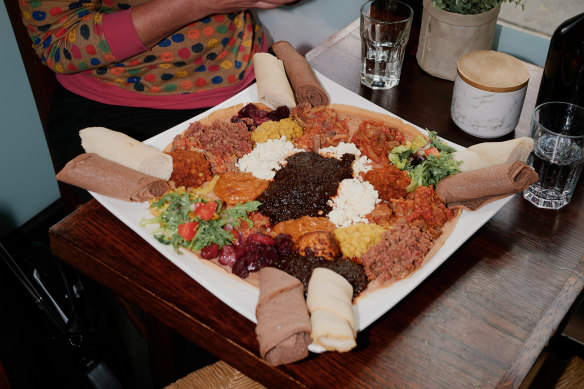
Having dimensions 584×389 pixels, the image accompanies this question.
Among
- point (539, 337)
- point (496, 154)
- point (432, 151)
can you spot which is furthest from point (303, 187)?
point (539, 337)

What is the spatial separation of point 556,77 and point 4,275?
74.6 inches

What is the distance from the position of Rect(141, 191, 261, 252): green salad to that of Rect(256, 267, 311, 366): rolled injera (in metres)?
0.22

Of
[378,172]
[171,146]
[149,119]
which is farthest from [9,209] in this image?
[378,172]

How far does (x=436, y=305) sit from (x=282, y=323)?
0.36 meters

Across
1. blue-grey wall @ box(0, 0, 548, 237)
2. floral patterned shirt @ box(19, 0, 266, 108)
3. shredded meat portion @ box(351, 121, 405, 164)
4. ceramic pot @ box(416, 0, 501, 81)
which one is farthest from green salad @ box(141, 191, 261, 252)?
blue-grey wall @ box(0, 0, 548, 237)

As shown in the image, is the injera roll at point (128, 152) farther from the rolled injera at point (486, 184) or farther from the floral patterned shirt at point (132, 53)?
the rolled injera at point (486, 184)

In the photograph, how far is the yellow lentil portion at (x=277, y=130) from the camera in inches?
63.6

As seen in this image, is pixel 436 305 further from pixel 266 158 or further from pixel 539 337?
pixel 266 158

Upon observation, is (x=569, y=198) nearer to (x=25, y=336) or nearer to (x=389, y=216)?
(x=389, y=216)

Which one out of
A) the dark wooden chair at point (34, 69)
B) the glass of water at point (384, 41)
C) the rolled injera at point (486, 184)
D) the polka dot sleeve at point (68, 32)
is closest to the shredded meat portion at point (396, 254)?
the rolled injera at point (486, 184)

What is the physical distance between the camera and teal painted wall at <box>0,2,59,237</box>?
2.54 metres

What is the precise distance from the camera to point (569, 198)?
1494 mm

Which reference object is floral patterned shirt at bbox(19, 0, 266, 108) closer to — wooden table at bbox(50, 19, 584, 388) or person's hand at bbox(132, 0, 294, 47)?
person's hand at bbox(132, 0, 294, 47)

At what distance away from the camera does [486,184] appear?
1.37 meters
